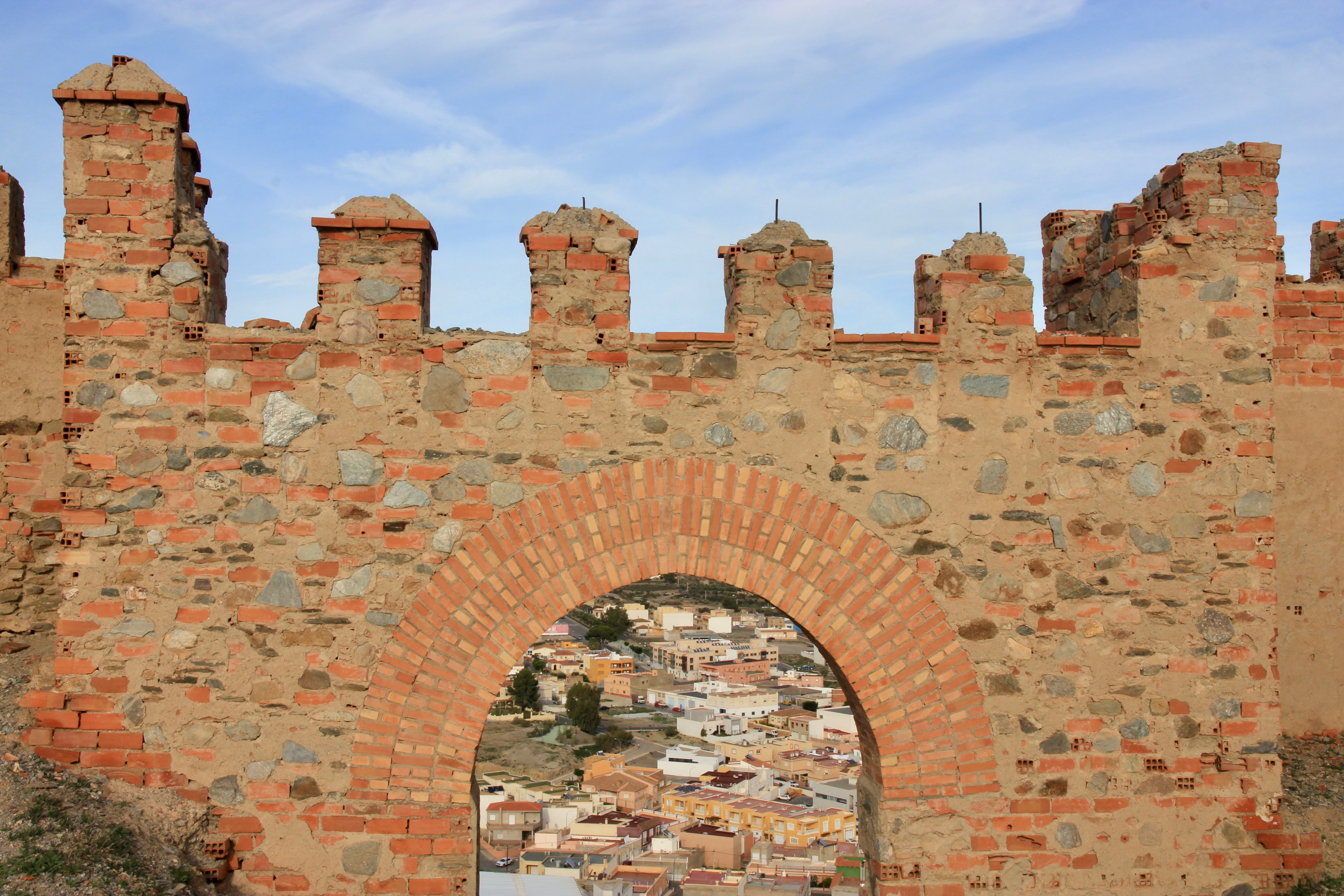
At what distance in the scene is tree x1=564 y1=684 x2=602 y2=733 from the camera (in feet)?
143

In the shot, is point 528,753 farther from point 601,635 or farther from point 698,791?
point 601,635

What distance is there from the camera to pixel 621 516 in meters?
5.58

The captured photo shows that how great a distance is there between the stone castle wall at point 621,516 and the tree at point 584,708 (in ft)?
129

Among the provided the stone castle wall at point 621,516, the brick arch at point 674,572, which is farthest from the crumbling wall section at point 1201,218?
the brick arch at point 674,572

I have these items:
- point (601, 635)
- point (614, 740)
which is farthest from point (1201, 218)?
point (601, 635)

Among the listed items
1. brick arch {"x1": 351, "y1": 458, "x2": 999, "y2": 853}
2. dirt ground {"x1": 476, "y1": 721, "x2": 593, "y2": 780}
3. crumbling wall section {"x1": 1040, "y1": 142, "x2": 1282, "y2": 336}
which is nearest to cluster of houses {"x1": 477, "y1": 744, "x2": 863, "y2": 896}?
dirt ground {"x1": 476, "y1": 721, "x2": 593, "y2": 780}

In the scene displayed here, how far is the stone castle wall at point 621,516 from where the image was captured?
5.43 metres

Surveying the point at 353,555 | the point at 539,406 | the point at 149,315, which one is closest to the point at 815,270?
the point at 539,406

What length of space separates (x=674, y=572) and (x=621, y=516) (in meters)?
0.45

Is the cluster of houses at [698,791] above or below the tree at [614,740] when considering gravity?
above

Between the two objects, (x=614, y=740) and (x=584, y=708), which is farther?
(x=614, y=740)

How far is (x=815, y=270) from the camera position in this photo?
5.75 meters

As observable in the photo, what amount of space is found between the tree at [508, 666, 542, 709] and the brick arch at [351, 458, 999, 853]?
→ 41563 mm

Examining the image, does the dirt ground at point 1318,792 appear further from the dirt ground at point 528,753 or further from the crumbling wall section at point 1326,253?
the dirt ground at point 528,753
